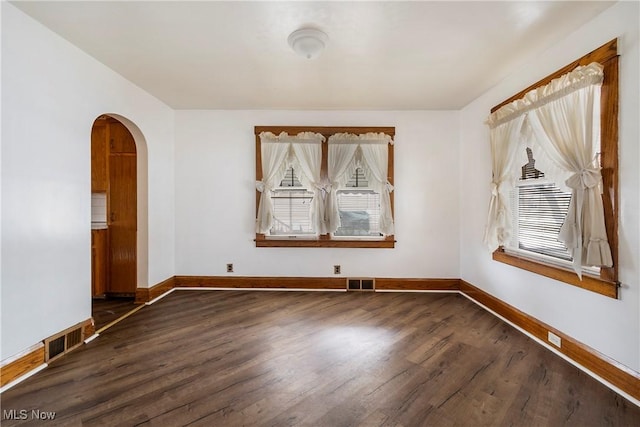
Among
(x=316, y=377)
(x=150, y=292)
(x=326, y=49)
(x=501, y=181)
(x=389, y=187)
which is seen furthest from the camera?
(x=389, y=187)

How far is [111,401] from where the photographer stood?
1.77 metres

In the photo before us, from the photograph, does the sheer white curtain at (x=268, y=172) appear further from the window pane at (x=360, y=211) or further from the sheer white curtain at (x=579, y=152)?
the sheer white curtain at (x=579, y=152)

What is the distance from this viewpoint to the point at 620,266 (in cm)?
189

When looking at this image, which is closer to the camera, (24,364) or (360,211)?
(24,364)

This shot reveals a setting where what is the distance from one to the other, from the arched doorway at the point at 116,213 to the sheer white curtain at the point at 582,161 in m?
4.51

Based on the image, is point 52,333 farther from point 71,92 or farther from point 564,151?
point 564,151

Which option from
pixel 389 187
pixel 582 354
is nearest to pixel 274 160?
pixel 389 187

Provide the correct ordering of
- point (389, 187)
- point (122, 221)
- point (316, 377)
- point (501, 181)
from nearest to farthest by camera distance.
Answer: point (316, 377) < point (501, 181) < point (122, 221) < point (389, 187)

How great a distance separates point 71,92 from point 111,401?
8.37 ft

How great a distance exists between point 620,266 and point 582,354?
2.54 feet

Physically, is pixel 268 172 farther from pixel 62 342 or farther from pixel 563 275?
pixel 563 275

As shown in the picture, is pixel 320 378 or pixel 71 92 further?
pixel 71 92

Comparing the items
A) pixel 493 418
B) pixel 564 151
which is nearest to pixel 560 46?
pixel 564 151

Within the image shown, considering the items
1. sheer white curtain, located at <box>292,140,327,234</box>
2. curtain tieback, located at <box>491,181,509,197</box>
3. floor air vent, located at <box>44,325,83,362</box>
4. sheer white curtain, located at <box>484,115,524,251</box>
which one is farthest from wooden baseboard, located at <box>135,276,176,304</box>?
curtain tieback, located at <box>491,181,509,197</box>
